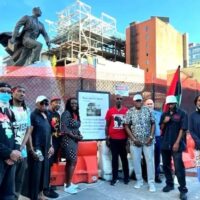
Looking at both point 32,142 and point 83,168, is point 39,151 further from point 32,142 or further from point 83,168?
point 83,168

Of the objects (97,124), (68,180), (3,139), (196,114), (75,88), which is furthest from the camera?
(75,88)

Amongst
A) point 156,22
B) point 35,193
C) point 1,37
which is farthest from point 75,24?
point 35,193

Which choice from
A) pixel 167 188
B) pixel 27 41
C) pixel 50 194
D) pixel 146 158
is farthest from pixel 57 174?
pixel 27 41

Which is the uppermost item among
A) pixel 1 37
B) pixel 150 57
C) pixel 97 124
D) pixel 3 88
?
pixel 150 57

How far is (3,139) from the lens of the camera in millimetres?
3586

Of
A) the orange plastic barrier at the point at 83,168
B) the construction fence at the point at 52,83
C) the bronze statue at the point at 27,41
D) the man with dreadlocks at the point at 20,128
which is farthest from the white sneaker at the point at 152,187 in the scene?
the bronze statue at the point at 27,41

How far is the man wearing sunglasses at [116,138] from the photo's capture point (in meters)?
6.65

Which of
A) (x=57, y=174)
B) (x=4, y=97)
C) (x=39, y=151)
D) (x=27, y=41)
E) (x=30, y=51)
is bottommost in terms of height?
(x=57, y=174)

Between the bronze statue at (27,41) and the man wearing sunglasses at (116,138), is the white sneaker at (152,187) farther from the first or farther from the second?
the bronze statue at (27,41)

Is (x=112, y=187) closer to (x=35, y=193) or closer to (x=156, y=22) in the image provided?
(x=35, y=193)

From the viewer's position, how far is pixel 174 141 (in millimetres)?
5871

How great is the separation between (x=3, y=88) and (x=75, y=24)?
81447 millimetres

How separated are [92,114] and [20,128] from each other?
9.07 ft

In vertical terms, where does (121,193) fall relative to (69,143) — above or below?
below
